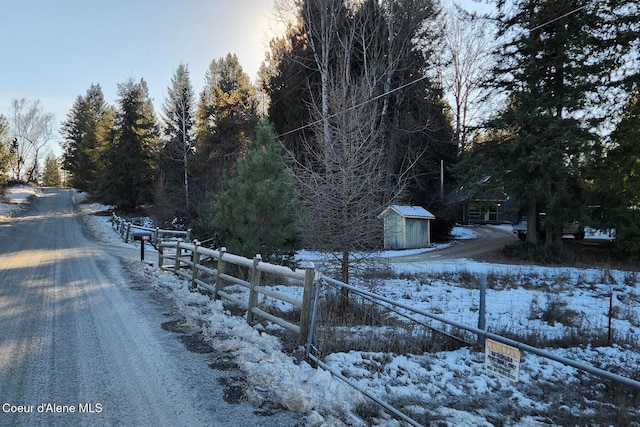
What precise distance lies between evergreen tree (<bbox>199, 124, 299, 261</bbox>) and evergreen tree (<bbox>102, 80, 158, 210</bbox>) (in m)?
27.5

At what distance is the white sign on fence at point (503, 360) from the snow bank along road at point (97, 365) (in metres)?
1.87

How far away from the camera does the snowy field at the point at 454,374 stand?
438 centimetres

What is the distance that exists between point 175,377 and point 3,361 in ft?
7.00

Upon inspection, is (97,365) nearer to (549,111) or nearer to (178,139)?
(549,111)

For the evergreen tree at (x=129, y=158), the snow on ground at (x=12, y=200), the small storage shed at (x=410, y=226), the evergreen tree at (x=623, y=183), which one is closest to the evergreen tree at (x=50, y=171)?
the snow on ground at (x=12, y=200)

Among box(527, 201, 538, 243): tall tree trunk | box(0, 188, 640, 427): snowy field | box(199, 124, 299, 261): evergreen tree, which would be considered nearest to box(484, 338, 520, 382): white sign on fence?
box(0, 188, 640, 427): snowy field

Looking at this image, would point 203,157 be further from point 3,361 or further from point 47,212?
point 3,361

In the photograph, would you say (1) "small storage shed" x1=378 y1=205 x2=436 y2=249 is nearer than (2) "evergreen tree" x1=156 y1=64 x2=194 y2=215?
Yes

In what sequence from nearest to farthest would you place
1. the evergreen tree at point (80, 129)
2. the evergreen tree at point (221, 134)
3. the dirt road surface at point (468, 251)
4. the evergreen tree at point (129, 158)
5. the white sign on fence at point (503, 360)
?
the white sign on fence at point (503, 360)
the dirt road surface at point (468, 251)
the evergreen tree at point (221, 134)
the evergreen tree at point (129, 158)
the evergreen tree at point (80, 129)

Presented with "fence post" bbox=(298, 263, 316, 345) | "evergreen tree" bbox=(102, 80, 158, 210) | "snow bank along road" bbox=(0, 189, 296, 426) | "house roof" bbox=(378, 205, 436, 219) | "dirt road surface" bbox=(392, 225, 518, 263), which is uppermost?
"evergreen tree" bbox=(102, 80, 158, 210)

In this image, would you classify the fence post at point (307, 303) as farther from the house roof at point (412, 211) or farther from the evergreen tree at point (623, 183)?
the house roof at point (412, 211)

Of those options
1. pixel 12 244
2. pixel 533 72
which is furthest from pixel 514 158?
pixel 12 244

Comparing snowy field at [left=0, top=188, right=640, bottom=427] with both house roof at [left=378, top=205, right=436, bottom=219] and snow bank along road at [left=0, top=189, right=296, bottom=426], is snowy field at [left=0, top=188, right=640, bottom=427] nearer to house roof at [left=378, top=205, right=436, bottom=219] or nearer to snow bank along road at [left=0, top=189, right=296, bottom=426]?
snow bank along road at [left=0, top=189, right=296, bottom=426]

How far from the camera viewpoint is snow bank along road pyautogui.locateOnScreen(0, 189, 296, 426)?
396 cm
